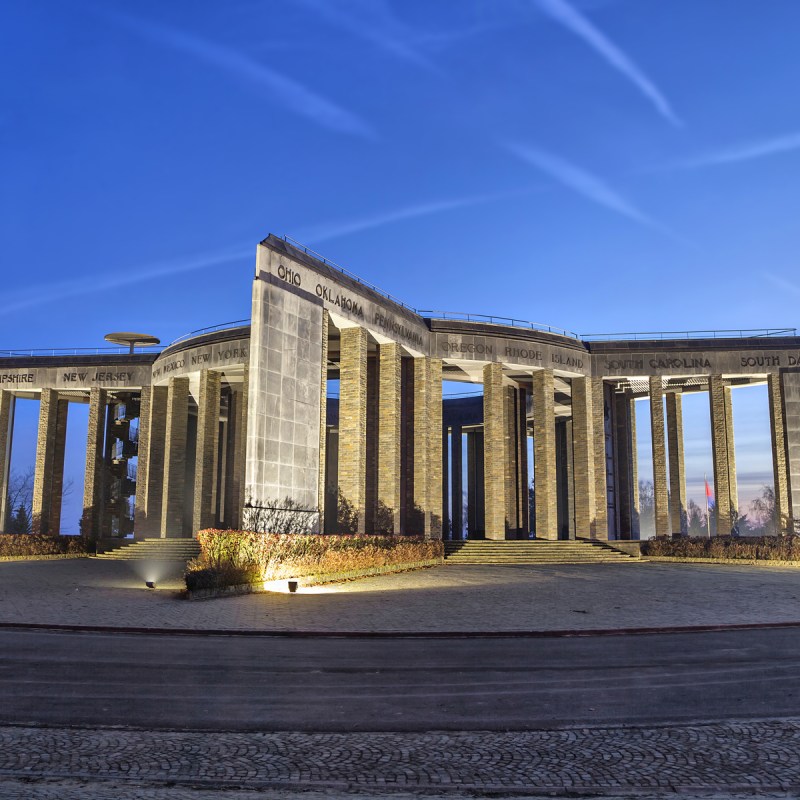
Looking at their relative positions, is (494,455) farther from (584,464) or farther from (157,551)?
(157,551)

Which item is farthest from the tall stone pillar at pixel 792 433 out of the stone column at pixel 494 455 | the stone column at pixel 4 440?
the stone column at pixel 4 440

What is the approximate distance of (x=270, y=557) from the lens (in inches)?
945

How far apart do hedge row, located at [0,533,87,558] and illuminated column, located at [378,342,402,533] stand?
16.7 m

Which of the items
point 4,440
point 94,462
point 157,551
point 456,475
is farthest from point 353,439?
point 456,475

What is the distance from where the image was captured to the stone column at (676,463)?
145ft

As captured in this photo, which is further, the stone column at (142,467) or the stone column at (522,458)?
the stone column at (522,458)

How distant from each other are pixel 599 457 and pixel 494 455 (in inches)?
265

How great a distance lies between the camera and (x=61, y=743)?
7.45 meters

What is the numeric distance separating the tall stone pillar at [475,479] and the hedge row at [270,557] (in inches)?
1204

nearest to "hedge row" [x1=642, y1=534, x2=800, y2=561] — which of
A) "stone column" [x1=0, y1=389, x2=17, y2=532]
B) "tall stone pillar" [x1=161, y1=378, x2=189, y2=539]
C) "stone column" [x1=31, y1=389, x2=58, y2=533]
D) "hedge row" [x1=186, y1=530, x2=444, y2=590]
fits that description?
"hedge row" [x1=186, y1=530, x2=444, y2=590]

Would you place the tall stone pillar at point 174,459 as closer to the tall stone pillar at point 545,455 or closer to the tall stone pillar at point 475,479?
the tall stone pillar at point 545,455

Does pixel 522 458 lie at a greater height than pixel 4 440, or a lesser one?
lesser

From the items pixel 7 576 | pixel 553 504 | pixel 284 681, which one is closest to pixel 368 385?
pixel 553 504

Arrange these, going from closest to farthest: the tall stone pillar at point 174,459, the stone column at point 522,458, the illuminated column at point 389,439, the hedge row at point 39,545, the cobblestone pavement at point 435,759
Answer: the cobblestone pavement at point 435,759 < the illuminated column at point 389,439 < the hedge row at point 39,545 < the tall stone pillar at point 174,459 < the stone column at point 522,458
